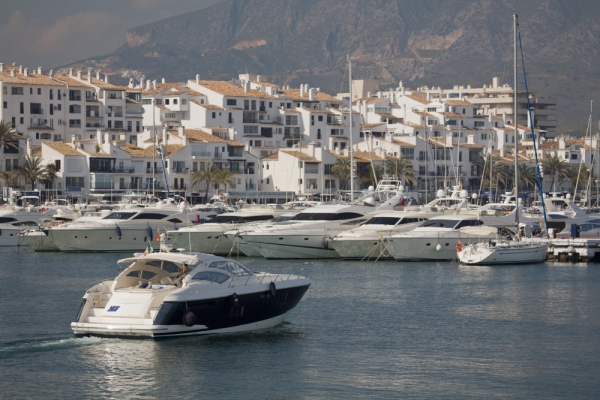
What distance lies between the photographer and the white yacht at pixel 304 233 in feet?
212

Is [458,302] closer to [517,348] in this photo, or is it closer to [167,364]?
[517,348]

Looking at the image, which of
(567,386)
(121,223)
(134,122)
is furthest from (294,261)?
(134,122)

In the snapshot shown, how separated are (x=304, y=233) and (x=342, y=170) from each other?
62927mm

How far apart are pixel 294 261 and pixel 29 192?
5415 cm

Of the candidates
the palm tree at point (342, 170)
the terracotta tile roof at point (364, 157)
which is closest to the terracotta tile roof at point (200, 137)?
the palm tree at point (342, 170)

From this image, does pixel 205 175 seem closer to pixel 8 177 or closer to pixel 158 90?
pixel 8 177

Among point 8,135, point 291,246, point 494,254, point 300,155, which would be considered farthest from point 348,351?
point 300,155

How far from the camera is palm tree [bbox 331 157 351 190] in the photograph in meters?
128

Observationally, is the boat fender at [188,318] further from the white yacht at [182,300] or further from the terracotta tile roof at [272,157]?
the terracotta tile roof at [272,157]

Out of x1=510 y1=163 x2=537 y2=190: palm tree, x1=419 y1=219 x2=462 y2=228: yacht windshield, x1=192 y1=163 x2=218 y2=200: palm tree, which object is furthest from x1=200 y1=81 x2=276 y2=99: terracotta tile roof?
x1=419 y1=219 x2=462 y2=228: yacht windshield

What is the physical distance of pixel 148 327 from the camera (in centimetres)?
3425

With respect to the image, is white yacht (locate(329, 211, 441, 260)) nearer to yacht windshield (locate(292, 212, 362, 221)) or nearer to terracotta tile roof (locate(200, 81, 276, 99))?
yacht windshield (locate(292, 212, 362, 221))

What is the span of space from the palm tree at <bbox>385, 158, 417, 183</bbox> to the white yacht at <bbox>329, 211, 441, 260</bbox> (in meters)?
65.4

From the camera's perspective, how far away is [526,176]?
143m
